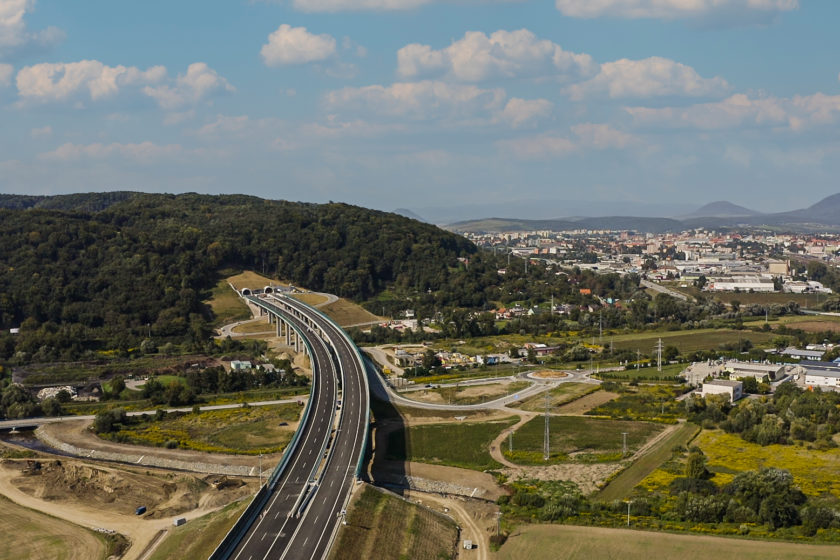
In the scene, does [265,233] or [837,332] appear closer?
[837,332]

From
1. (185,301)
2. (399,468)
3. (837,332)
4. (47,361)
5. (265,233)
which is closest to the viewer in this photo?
(399,468)

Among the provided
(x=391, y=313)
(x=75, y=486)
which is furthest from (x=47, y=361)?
(x=391, y=313)

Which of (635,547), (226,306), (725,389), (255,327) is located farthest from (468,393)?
(226,306)

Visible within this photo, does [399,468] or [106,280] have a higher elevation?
[106,280]

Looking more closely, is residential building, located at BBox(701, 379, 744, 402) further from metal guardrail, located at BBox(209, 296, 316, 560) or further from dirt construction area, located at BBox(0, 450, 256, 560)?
dirt construction area, located at BBox(0, 450, 256, 560)

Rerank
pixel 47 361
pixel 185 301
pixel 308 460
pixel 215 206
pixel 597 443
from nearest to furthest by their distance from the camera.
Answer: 1. pixel 308 460
2. pixel 597 443
3. pixel 47 361
4. pixel 185 301
5. pixel 215 206

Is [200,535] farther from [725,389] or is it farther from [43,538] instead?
[725,389]

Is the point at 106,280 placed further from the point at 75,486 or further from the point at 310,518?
the point at 310,518
